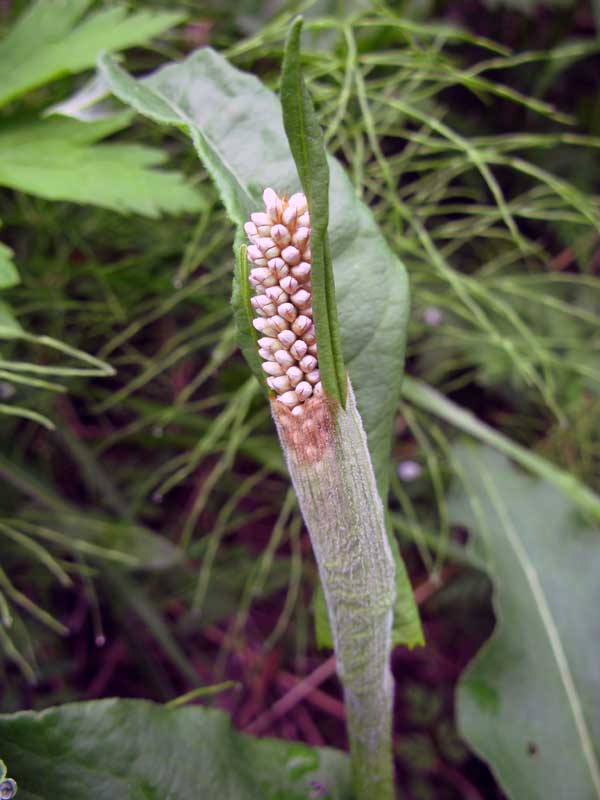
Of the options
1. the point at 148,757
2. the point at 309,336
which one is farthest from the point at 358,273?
the point at 148,757

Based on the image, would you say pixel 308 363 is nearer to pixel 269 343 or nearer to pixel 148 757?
pixel 269 343

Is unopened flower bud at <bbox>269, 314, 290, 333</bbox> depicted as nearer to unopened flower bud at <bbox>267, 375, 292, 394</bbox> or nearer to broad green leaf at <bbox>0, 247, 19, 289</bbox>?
unopened flower bud at <bbox>267, 375, 292, 394</bbox>

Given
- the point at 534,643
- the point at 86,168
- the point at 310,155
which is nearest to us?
the point at 310,155

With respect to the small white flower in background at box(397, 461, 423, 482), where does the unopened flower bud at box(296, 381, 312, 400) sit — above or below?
above

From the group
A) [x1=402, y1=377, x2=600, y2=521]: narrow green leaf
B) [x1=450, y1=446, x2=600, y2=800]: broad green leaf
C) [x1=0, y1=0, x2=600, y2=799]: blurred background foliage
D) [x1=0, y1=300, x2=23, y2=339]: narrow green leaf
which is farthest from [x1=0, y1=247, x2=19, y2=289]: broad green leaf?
[x1=450, y1=446, x2=600, y2=800]: broad green leaf

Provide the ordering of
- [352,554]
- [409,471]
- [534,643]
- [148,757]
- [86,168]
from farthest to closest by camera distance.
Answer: [409,471] → [534,643] → [86,168] → [148,757] → [352,554]

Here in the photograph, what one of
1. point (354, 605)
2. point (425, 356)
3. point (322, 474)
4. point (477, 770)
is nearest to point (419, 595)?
point (477, 770)

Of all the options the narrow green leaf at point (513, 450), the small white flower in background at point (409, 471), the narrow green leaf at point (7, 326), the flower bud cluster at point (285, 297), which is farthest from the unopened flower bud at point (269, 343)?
the small white flower in background at point (409, 471)

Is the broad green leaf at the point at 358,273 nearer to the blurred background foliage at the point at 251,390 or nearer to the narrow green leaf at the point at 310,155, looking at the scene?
the narrow green leaf at the point at 310,155
